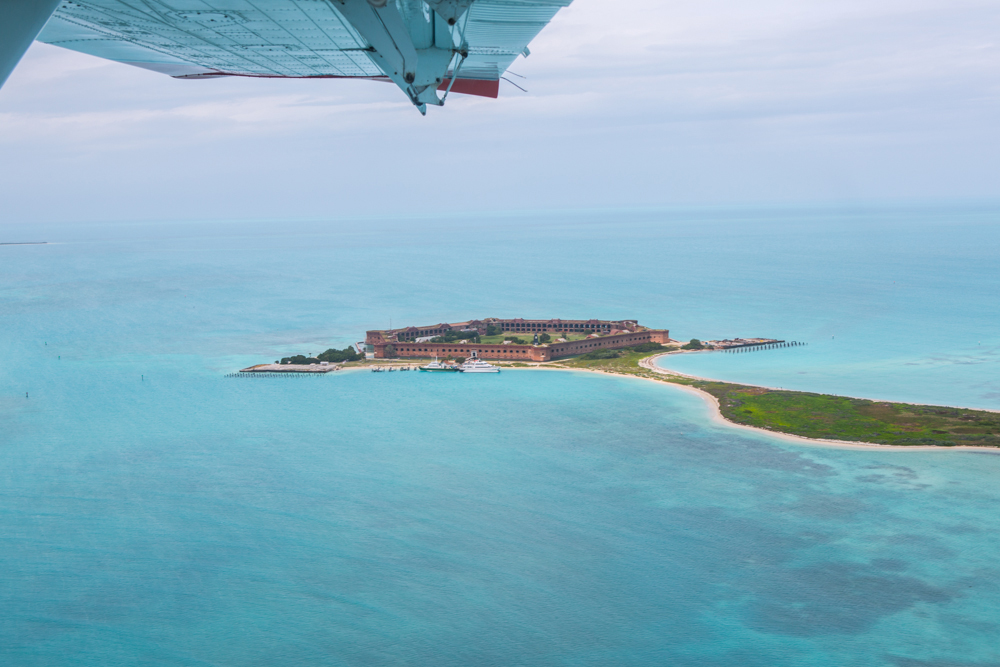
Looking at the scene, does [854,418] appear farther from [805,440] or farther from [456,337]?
[456,337]

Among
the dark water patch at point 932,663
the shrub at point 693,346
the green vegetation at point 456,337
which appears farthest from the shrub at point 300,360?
the dark water patch at point 932,663

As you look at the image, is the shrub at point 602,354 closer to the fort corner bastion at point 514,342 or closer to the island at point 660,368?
the island at point 660,368

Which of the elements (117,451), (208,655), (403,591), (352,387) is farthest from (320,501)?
(352,387)

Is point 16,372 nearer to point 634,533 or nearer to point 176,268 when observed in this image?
point 634,533

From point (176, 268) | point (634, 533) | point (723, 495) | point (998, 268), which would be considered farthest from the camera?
point (176, 268)

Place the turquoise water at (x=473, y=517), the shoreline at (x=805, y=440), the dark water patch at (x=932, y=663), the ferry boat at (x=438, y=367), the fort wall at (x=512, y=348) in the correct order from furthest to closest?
the fort wall at (x=512, y=348) < the ferry boat at (x=438, y=367) < the shoreline at (x=805, y=440) < the turquoise water at (x=473, y=517) < the dark water patch at (x=932, y=663)

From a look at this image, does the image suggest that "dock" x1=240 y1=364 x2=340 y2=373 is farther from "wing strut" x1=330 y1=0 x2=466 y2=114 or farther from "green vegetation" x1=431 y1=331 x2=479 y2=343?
"wing strut" x1=330 y1=0 x2=466 y2=114
